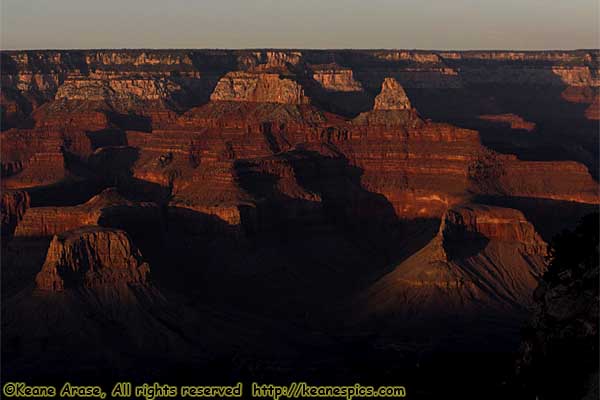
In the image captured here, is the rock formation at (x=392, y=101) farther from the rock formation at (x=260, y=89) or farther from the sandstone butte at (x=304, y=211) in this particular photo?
the rock formation at (x=260, y=89)

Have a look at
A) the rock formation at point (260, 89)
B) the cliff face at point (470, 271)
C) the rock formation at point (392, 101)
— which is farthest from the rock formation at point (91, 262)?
the rock formation at point (260, 89)

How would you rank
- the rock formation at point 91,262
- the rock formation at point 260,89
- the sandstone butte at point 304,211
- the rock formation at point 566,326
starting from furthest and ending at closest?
the rock formation at point 260,89
the sandstone butte at point 304,211
the rock formation at point 91,262
the rock formation at point 566,326

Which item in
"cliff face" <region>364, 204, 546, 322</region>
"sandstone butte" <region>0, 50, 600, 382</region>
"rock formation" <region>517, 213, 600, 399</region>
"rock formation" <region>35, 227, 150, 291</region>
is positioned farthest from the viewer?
"sandstone butte" <region>0, 50, 600, 382</region>

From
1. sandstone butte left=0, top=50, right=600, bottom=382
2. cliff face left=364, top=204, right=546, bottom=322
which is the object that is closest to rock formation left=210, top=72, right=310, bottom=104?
sandstone butte left=0, top=50, right=600, bottom=382

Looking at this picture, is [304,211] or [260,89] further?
[260,89]

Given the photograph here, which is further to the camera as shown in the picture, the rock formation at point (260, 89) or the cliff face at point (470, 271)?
the rock formation at point (260, 89)

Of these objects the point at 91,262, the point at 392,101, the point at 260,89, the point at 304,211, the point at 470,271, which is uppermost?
the point at 260,89

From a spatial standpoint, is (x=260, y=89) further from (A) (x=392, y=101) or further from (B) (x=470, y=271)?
(B) (x=470, y=271)

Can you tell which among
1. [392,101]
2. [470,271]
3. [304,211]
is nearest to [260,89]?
[392,101]

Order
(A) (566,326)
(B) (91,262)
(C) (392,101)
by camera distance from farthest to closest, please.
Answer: (C) (392,101) → (B) (91,262) → (A) (566,326)

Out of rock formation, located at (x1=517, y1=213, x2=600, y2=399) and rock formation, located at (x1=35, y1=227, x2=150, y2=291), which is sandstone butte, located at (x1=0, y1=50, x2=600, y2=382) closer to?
rock formation, located at (x1=35, y1=227, x2=150, y2=291)
